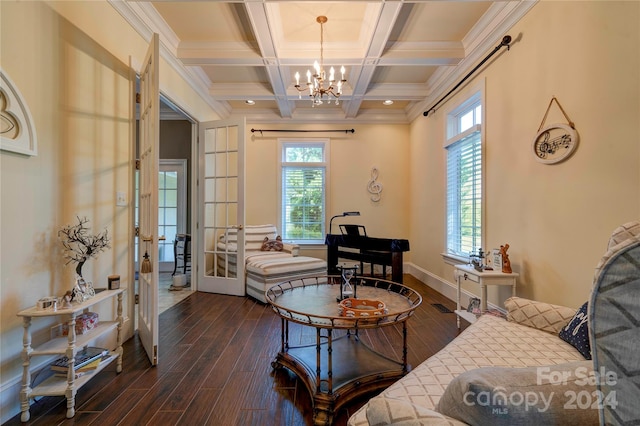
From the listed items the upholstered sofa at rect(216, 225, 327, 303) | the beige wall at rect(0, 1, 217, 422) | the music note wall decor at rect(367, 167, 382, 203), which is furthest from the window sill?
the beige wall at rect(0, 1, 217, 422)

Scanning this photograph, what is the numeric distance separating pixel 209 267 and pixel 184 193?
2.05m

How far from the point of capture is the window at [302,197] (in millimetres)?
5391

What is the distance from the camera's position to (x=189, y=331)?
8.80 ft

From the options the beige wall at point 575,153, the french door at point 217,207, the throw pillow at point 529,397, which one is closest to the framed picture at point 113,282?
the french door at point 217,207

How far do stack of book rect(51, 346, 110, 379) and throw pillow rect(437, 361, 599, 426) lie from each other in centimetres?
208

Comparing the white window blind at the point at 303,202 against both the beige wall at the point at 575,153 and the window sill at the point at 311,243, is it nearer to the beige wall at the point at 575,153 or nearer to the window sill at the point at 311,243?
the window sill at the point at 311,243

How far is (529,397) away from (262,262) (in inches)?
131

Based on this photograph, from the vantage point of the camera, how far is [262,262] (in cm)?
371

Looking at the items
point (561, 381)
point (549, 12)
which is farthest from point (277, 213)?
point (561, 381)

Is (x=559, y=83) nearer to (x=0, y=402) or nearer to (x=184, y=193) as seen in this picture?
(x=0, y=402)

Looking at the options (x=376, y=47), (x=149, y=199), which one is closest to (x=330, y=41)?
(x=376, y=47)

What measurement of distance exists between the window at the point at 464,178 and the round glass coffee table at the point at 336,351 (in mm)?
1808

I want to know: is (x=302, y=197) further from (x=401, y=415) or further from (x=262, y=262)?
(x=401, y=415)

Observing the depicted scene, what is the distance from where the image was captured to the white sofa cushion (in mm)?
1123
